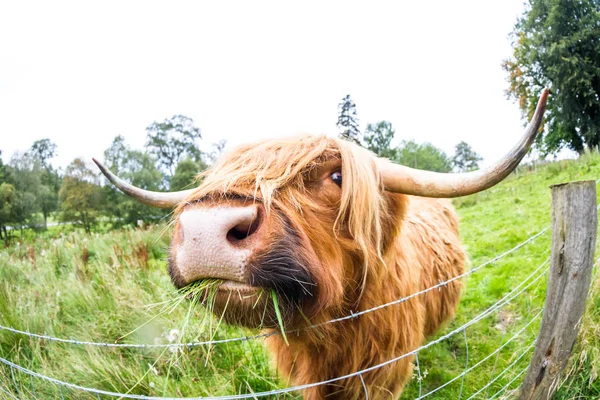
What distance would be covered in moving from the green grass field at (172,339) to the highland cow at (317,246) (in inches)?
9.6

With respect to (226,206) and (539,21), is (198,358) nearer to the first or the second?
(226,206)

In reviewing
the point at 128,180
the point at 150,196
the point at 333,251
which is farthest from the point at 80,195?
the point at 333,251

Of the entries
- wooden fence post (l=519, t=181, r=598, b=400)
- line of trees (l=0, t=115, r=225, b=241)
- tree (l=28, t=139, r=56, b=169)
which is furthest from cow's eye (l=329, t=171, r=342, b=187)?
tree (l=28, t=139, r=56, b=169)

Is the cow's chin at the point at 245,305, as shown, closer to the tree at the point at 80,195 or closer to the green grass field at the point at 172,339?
the green grass field at the point at 172,339

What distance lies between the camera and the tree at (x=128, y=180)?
25.1m

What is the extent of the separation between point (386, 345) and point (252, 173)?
1.31m

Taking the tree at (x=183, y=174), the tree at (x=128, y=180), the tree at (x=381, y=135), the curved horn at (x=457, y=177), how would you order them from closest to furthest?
the curved horn at (x=457, y=177)
the tree at (x=128, y=180)
the tree at (x=183, y=174)
the tree at (x=381, y=135)

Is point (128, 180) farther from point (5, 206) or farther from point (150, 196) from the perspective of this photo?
point (150, 196)

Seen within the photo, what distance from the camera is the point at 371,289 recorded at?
2037mm

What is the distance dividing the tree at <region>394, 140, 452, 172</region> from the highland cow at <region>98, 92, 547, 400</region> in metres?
57.4

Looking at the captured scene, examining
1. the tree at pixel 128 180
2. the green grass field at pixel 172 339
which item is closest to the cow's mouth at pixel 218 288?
the green grass field at pixel 172 339

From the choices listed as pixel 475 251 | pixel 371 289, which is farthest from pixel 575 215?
pixel 475 251

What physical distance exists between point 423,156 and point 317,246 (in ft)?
215

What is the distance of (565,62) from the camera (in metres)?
23.1
